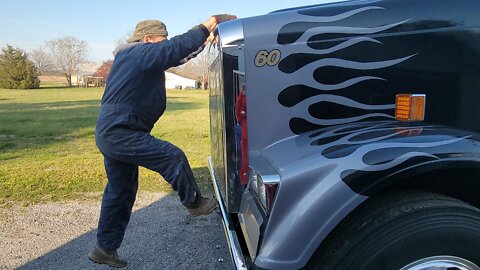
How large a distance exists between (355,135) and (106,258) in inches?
94.9

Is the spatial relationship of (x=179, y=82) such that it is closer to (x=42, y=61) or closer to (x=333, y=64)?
(x=42, y=61)

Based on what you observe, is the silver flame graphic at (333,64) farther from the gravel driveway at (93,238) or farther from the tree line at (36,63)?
the tree line at (36,63)

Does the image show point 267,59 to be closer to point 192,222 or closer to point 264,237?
point 264,237

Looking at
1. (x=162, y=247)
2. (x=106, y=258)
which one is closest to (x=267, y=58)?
(x=106, y=258)

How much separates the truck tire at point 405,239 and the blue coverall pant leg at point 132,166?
1.44m

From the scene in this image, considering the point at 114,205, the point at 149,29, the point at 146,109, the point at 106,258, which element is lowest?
the point at 106,258

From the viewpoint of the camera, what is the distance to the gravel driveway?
4.03m

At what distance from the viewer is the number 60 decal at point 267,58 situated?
2.76 metres

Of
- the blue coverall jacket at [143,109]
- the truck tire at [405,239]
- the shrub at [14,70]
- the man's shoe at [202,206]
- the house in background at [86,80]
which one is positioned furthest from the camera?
the house in background at [86,80]

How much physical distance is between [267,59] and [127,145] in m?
1.37

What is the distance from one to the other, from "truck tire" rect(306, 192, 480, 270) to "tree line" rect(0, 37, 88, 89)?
68.2 m

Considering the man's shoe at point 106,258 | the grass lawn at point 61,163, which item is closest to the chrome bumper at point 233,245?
the man's shoe at point 106,258

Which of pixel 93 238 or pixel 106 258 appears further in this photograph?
pixel 93 238

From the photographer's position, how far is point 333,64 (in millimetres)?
2742
